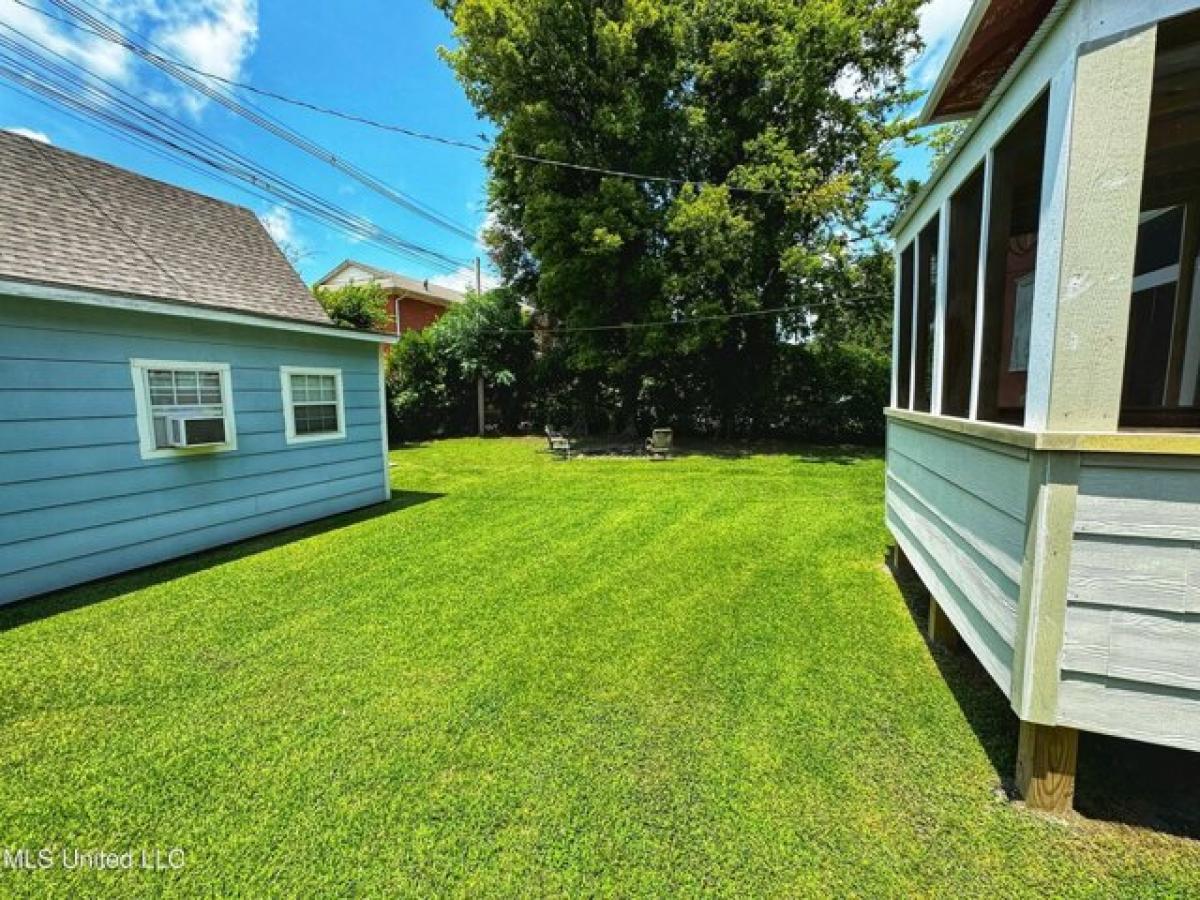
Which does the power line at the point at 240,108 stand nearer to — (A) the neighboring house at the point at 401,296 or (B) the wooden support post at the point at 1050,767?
(A) the neighboring house at the point at 401,296

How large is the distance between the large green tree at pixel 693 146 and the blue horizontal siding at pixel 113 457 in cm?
826

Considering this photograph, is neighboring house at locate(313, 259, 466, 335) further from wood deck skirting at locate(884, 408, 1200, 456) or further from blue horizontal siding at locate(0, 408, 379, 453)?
wood deck skirting at locate(884, 408, 1200, 456)

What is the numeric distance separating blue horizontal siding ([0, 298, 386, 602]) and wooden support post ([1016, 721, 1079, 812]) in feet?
20.9

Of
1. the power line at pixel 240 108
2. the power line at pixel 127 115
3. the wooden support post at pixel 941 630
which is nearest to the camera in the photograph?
the wooden support post at pixel 941 630

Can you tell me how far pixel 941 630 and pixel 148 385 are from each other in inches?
260

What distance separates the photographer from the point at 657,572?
457 cm

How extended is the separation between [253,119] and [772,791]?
11356 mm

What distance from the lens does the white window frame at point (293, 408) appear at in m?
6.14

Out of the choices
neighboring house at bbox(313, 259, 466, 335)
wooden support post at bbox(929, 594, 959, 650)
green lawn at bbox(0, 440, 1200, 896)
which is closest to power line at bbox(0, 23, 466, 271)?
green lawn at bbox(0, 440, 1200, 896)

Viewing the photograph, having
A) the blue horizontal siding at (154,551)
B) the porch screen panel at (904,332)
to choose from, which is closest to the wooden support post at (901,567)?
the porch screen panel at (904,332)

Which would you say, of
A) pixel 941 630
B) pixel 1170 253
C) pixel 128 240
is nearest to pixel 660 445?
pixel 1170 253

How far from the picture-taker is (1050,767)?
1.91 meters


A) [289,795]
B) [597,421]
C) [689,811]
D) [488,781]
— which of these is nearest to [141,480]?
[289,795]

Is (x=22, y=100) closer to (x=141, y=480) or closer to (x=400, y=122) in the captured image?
(x=400, y=122)
